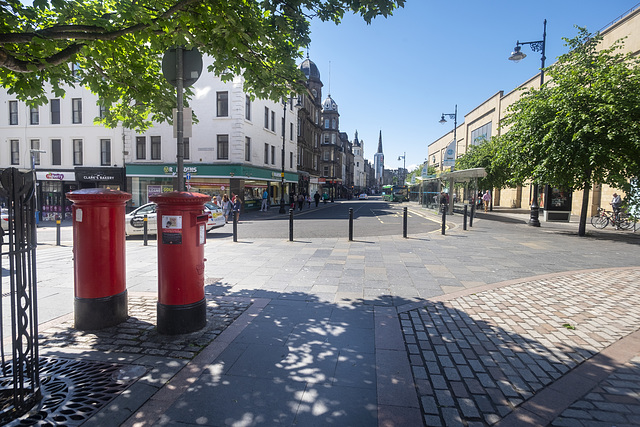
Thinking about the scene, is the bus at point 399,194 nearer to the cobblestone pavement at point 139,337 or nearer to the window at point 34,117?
the window at point 34,117

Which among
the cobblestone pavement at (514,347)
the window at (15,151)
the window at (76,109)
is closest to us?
the cobblestone pavement at (514,347)

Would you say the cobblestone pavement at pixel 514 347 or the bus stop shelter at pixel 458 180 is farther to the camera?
the bus stop shelter at pixel 458 180

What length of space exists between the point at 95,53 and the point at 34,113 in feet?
102

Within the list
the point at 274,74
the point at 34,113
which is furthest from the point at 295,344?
the point at 34,113

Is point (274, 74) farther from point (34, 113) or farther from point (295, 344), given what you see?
point (34, 113)

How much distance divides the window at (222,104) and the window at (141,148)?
6461 millimetres

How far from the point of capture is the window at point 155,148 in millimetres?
27400

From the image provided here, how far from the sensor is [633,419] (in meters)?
2.57

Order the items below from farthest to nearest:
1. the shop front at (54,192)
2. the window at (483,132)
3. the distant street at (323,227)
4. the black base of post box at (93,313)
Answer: the window at (483,132), the shop front at (54,192), the distant street at (323,227), the black base of post box at (93,313)

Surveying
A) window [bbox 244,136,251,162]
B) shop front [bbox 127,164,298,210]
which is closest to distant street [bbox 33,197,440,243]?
shop front [bbox 127,164,298,210]

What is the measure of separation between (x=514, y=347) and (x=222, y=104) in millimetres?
26918

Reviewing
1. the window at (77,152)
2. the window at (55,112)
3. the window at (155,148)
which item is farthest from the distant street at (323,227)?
the window at (55,112)

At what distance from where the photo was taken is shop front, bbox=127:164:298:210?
1028 inches

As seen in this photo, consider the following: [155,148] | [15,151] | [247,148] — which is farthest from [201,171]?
[15,151]
